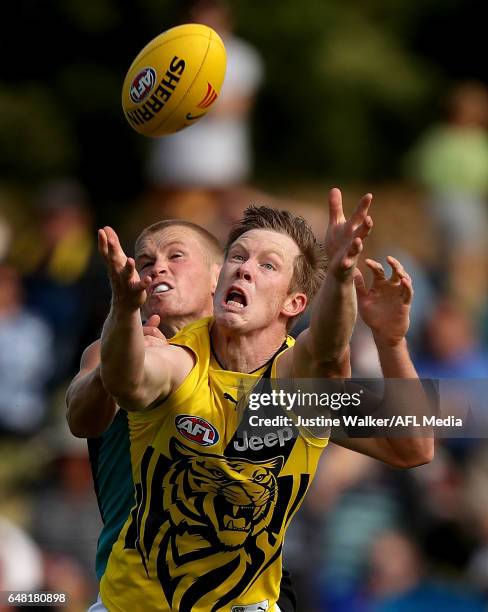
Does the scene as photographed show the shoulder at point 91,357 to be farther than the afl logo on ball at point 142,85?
No

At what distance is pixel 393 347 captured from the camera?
579 centimetres

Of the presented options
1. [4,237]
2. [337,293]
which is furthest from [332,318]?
[4,237]

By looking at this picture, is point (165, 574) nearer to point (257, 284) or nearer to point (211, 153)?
point (257, 284)

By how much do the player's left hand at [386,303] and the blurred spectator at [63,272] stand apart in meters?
4.36

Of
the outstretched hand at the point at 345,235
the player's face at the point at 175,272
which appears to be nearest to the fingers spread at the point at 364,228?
the outstretched hand at the point at 345,235

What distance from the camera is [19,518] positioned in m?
10.1

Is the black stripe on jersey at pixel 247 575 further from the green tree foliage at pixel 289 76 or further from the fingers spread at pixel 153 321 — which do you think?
the green tree foliage at pixel 289 76

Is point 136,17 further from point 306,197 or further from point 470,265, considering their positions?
point 470,265

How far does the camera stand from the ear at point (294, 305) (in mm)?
5719

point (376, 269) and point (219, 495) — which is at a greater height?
point (376, 269)

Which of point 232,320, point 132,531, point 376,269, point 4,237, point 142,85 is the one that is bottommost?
point 132,531

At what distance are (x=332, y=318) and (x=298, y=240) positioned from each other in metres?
0.69

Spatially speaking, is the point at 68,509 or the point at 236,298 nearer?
the point at 236,298

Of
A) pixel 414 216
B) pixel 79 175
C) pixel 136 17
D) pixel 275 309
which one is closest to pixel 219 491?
pixel 275 309
